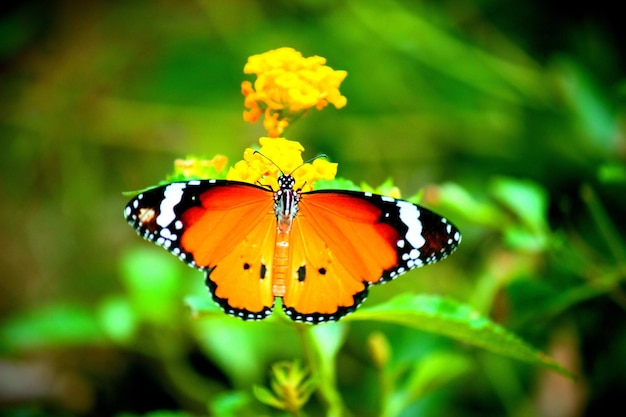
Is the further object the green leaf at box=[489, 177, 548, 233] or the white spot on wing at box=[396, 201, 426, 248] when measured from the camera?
the green leaf at box=[489, 177, 548, 233]

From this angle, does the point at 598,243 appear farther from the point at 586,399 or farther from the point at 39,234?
the point at 39,234

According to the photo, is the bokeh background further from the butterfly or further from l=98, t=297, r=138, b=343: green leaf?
the butterfly

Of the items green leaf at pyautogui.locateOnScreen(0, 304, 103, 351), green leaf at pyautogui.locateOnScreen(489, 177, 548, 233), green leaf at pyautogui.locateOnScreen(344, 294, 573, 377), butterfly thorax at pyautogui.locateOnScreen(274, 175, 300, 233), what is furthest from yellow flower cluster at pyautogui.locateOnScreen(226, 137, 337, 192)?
green leaf at pyautogui.locateOnScreen(0, 304, 103, 351)

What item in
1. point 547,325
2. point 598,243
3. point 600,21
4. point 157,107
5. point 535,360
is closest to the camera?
point 535,360

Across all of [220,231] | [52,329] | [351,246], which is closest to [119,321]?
[52,329]

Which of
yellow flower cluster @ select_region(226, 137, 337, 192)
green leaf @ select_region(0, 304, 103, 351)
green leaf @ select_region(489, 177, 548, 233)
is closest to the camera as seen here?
yellow flower cluster @ select_region(226, 137, 337, 192)

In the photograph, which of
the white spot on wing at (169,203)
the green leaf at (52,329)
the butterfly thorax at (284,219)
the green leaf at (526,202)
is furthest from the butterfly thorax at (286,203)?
the green leaf at (52,329)

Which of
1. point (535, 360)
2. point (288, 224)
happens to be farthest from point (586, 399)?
point (288, 224)
